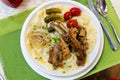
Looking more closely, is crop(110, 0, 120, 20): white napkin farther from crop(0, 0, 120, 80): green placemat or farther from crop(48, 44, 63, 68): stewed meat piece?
crop(48, 44, 63, 68): stewed meat piece

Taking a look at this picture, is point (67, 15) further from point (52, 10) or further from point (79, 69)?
point (79, 69)

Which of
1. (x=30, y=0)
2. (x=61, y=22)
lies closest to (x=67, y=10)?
(x=61, y=22)

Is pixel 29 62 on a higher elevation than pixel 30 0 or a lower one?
lower

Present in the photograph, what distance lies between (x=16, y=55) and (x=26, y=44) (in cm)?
6

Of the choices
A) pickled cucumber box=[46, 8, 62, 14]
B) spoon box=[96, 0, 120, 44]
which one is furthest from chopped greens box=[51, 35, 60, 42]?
spoon box=[96, 0, 120, 44]

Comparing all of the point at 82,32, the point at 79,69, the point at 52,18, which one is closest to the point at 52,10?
the point at 52,18

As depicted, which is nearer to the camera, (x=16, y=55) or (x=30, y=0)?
(x=16, y=55)

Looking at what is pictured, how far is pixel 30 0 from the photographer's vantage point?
117 cm

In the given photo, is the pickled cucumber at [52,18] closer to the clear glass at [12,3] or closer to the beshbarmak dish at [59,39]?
the beshbarmak dish at [59,39]

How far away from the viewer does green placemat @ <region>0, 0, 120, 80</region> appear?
104cm

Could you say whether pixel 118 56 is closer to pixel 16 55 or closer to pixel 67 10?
pixel 67 10

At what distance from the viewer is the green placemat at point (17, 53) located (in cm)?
104

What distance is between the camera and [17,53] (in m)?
1.07

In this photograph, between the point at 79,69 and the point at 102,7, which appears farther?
the point at 102,7
